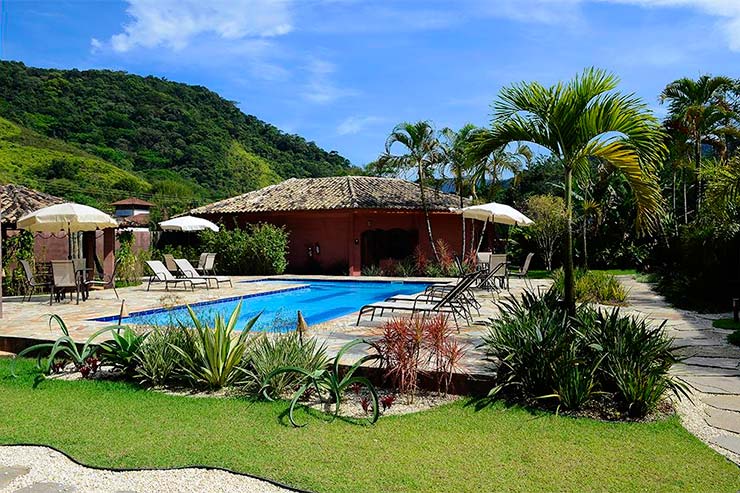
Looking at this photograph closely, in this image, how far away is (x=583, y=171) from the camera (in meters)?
8.31

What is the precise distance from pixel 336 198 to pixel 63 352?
17.0 m

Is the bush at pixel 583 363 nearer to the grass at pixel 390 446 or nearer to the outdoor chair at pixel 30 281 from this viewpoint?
the grass at pixel 390 446

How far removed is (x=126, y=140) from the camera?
36.8 meters

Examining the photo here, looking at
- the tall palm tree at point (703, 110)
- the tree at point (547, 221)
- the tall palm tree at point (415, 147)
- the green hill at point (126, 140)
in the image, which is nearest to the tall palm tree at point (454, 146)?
the tall palm tree at point (415, 147)

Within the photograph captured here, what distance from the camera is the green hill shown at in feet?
107

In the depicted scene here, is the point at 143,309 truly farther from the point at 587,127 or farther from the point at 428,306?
the point at 587,127

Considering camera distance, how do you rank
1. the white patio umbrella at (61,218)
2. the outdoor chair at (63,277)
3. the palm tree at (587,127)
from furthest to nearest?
the white patio umbrella at (61,218), the outdoor chair at (63,277), the palm tree at (587,127)

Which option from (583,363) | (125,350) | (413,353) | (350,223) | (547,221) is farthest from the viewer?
(350,223)

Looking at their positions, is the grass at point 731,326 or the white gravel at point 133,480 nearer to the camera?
the white gravel at point 133,480

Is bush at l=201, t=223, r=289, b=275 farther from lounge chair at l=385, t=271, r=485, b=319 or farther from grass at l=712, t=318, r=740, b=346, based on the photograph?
grass at l=712, t=318, r=740, b=346

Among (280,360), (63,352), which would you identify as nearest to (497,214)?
(280,360)

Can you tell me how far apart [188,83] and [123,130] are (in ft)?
27.9

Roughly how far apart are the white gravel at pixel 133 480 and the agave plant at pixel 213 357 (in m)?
1.90

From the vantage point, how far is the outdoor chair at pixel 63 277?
1264 cm
